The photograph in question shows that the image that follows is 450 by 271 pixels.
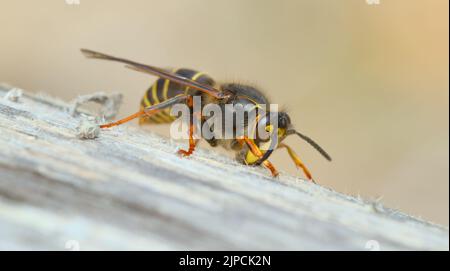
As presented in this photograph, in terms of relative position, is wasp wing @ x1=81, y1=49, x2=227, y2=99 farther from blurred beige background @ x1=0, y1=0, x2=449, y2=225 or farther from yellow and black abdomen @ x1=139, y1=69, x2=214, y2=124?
blurred beige background @ x1=0, y1=0, x2=449, y2=225

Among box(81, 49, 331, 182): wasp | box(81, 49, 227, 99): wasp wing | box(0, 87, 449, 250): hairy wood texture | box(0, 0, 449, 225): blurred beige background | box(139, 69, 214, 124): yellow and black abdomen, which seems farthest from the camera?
box(0, 0, 449, 225): blurred beige background

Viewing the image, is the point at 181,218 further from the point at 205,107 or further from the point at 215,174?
the point at 205,107

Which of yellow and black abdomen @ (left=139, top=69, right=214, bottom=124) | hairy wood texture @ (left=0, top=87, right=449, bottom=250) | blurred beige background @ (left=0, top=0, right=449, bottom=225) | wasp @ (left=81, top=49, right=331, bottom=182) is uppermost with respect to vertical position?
blurred beige background @ (left=0, top=0, right=449, bottom=225)

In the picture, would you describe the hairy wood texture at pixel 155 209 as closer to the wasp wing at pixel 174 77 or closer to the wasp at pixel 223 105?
the wasp at pixel 223 105

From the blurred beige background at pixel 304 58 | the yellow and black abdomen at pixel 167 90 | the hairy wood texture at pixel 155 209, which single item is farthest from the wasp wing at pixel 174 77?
the blurred beige background at pixel 304 58

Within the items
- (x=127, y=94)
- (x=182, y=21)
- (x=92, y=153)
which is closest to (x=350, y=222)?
(x=92, y=153)

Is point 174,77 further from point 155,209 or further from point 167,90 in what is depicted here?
point 155,209

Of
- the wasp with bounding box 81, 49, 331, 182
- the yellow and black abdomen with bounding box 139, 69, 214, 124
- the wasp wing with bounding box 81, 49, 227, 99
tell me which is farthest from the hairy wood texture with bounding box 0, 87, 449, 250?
the yellow and black abdomen with bounding box 139, 69, 214, 124
